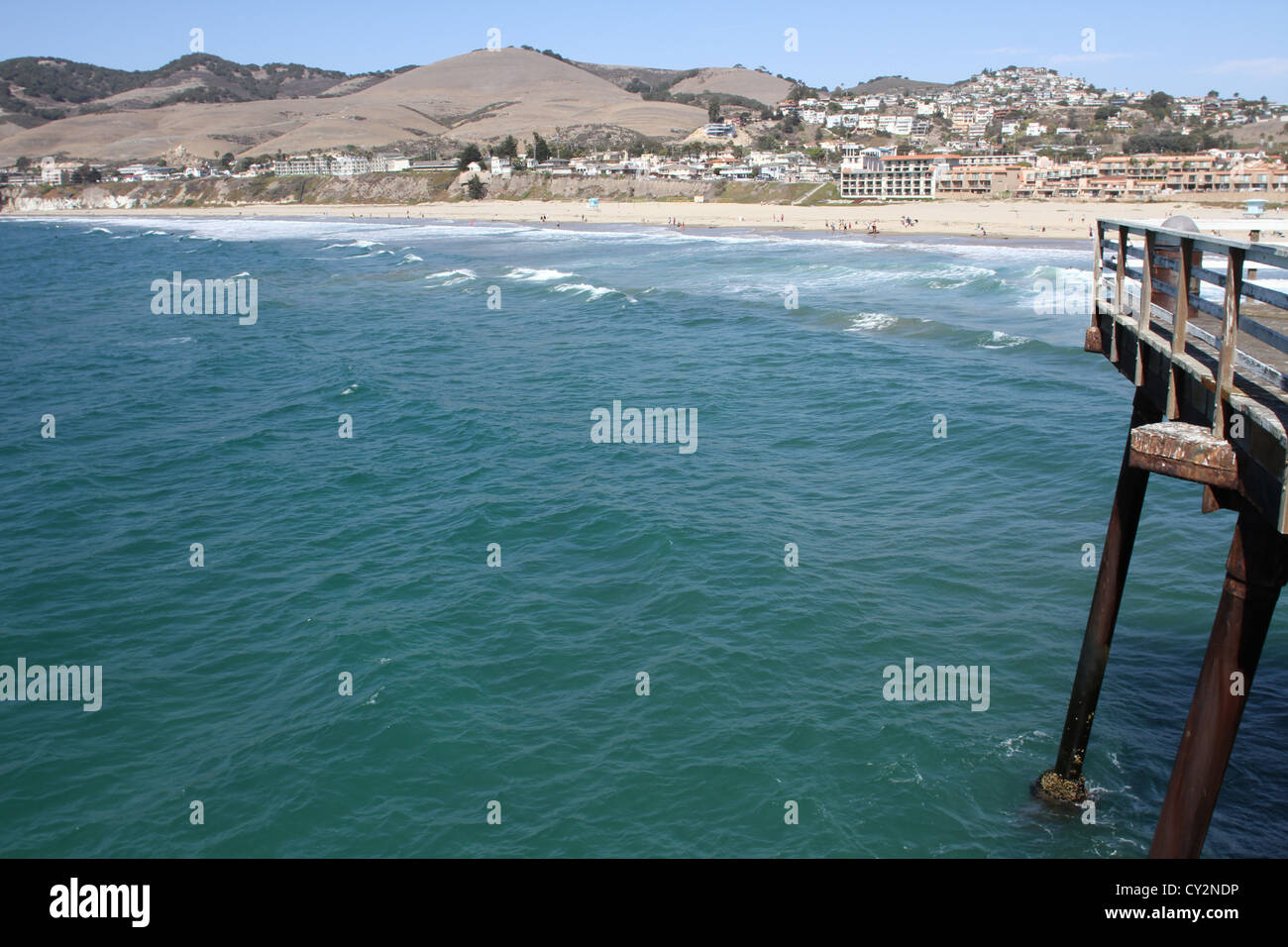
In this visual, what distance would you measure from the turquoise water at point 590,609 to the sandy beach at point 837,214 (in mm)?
45259

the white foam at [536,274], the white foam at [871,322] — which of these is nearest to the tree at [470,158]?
the white foam at [536,274]

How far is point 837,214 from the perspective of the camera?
380ft

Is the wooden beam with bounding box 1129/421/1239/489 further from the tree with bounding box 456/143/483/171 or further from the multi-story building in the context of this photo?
the tree with bounding box 456/143/483/171

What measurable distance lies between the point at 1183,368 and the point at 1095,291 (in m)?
3.83

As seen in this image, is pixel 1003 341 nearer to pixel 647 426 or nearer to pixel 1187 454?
pixel 647 426

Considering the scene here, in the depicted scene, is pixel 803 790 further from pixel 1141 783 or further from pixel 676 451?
pixel 676 451

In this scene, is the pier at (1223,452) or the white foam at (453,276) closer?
the pier at (1223,452)

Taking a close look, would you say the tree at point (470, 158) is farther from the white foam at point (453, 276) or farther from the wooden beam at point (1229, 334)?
the wooden beam at point (1229, 334)

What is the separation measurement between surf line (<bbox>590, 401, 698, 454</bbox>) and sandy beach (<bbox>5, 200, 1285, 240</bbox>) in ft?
147

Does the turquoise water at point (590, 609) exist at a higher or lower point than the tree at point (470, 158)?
lower

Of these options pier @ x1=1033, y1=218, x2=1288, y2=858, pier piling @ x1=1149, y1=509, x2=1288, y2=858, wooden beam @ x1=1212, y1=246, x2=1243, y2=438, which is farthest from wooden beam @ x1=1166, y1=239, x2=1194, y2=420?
pier piling @ x1=1149, y1=509, x2=1288, y2=858

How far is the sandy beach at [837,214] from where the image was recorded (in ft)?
298

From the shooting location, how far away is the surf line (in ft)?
92.6
